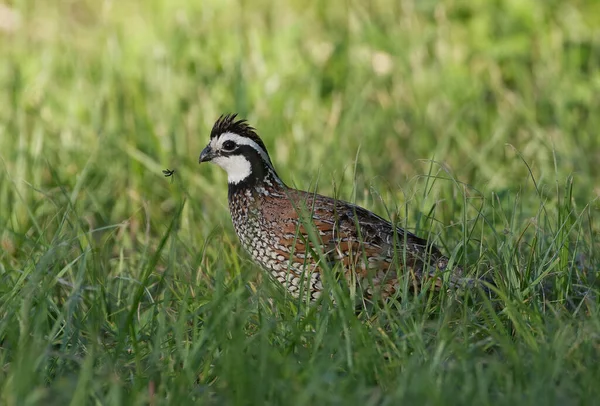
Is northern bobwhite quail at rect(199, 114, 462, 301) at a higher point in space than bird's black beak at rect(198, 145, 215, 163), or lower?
lower

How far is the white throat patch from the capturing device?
561 centimetres

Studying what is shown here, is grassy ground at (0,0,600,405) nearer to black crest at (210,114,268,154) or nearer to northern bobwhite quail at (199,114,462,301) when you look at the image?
northern bobwhite quail at (199,114,462,301)

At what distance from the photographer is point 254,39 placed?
830 centimetres

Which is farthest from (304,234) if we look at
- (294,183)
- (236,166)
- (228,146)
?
(228,146)

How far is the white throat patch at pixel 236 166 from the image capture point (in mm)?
5605

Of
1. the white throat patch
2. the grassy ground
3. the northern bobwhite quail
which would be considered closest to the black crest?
the northern bobwhite quail

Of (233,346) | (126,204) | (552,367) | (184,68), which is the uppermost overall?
(184,68)

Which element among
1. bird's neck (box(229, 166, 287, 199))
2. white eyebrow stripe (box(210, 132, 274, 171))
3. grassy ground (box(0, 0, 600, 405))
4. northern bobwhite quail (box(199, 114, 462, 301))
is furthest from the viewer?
white eyebrow stripe (box(210, 132, 274, 171))

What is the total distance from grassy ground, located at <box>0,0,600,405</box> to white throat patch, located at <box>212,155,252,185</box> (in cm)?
24

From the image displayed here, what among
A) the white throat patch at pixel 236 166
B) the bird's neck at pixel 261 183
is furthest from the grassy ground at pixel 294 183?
the white throat patch at pixel 236 166

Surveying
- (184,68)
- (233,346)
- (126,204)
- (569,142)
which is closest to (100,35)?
(184,68)

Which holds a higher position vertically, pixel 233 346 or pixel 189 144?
pixel 189 144

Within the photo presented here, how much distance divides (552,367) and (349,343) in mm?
715

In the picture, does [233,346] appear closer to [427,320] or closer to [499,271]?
[427,320]
